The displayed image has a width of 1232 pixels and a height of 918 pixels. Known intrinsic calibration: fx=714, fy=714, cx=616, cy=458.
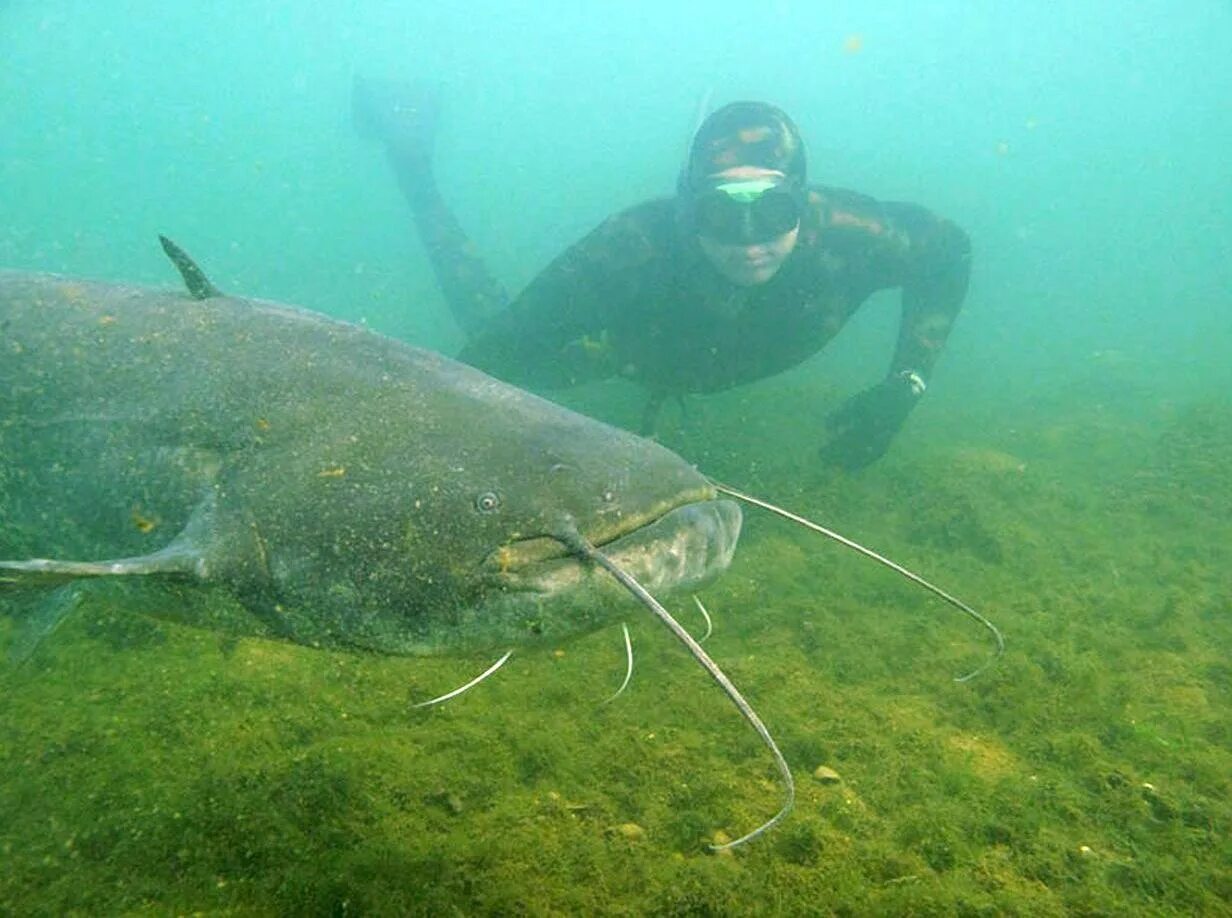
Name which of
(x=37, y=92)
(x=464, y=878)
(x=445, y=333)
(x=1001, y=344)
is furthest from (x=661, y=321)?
(x=37, y=92)

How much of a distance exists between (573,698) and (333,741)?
99cm

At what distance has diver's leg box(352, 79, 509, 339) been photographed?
1112cm

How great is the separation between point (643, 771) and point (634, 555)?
1.12 metres

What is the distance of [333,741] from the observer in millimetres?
2592

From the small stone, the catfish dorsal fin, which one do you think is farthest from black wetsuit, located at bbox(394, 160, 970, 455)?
the small stone

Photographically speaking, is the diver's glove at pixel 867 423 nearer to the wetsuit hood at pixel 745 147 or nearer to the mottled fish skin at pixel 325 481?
the wetsuit hood at pixel 745 147

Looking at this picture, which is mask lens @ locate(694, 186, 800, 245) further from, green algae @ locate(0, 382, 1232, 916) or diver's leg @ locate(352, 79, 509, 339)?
diver's leg @ locate(352, 79, 509, 339)

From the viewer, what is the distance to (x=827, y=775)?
2.59m

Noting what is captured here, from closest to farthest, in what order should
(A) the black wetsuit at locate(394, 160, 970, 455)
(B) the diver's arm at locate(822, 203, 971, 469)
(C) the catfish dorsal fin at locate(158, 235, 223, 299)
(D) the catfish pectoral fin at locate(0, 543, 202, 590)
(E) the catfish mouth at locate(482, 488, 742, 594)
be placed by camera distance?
(D) the catfish pectoral fin at locate(0, 543, 202, 590) < (E) the catfish mouth at locate(482, 488, 742, 594) < (C) the catfish dorsal fin at locate(158, 235, 223, 299) < (B) the diver's arm at locate(822, 203, 971, 469) < (A) the black wetsuit at locate(394, 160, 970, 455)

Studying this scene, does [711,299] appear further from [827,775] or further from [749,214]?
[827,775]

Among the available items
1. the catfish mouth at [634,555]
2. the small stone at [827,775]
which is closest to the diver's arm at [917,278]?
the small stone at [827,775]

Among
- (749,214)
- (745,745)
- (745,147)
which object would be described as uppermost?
(745,147)

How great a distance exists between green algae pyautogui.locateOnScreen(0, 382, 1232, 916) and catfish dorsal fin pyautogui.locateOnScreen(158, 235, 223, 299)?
3.79 ft

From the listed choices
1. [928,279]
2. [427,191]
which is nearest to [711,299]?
[928,279]
